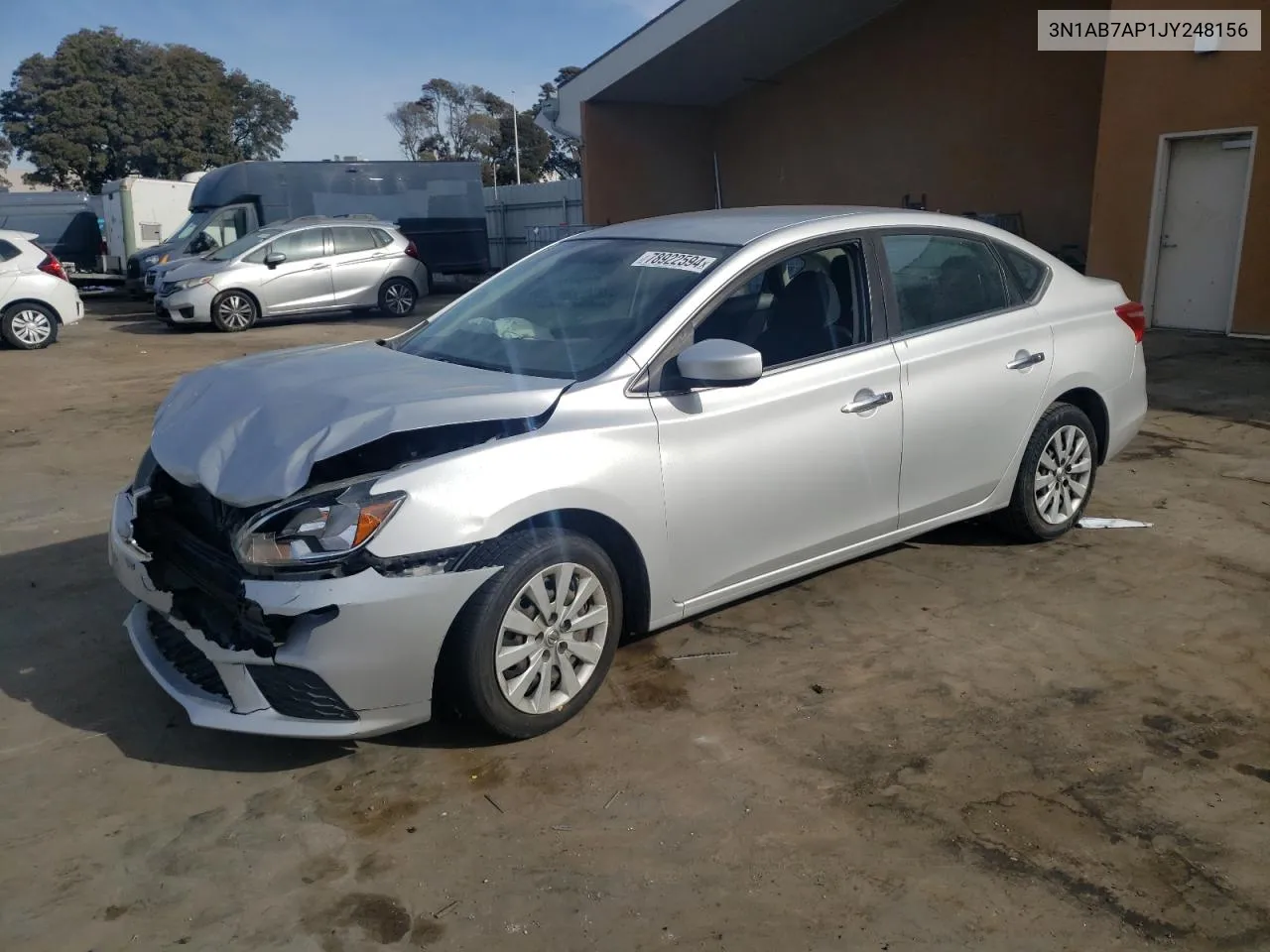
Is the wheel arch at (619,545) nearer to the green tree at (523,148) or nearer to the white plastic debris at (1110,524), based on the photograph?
the white plastic debris at (1110,524)

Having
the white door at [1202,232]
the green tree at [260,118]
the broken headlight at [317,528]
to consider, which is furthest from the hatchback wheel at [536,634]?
the green tree at [260,118]

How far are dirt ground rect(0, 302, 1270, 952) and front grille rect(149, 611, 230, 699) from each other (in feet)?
0.90

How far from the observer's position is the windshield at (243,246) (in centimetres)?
1664

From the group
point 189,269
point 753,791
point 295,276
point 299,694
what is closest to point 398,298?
point 295,276

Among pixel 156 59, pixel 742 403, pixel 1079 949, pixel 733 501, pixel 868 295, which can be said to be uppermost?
pixel 156 59

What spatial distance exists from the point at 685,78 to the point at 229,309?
8839 millimetres

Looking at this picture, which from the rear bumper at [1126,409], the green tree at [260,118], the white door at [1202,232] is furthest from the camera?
the green tree at [260,118]

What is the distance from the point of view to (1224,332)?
12250mm

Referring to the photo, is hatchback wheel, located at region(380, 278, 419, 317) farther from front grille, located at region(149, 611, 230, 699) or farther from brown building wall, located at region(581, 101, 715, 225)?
front grille, located at region(149, 611, 230, 699)

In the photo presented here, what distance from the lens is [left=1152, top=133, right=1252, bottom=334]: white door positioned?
12008mm

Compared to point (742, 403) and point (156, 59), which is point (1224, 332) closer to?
point (742, 403)

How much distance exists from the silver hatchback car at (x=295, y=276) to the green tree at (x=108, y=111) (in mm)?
36869

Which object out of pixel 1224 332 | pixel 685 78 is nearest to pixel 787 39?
pixel 685 78

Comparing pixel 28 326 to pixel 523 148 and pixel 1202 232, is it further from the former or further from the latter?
pixel 523 148
